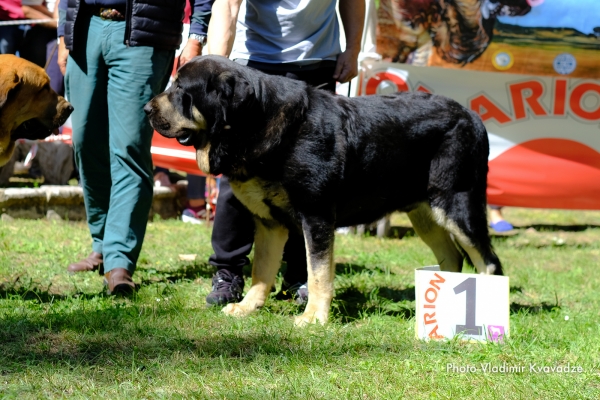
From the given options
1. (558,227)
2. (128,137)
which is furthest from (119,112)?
(558,227)

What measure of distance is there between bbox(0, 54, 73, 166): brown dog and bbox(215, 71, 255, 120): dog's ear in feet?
3.98

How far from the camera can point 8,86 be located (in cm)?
390

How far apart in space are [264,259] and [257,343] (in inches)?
32.6

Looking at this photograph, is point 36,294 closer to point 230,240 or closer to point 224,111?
point 230,240

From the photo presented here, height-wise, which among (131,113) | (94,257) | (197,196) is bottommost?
(197,196)

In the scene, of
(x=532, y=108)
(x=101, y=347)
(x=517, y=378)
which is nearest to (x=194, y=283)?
(x=101, y=347)

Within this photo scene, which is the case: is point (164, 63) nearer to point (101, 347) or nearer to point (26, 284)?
point (26, 284)

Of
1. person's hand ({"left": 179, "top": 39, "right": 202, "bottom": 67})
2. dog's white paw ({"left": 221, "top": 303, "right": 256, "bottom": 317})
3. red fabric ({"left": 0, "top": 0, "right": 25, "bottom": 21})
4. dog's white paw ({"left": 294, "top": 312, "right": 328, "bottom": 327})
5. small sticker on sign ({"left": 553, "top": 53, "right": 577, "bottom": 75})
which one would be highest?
person's hand ({"left": 179, "top": 39, "right": 202, "bottom": 67})

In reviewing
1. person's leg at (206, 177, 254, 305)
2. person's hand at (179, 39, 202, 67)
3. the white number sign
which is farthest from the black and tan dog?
person's hand at (179, 39, 202, 67)

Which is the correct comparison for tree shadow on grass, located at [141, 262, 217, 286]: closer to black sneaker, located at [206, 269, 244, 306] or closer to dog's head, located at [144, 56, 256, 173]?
black sneaker, located at [206, 269, 244, 306]

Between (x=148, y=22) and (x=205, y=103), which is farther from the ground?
(x=148, y=22)

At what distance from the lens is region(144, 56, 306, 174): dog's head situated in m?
3.61

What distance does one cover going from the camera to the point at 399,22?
6.78 metres

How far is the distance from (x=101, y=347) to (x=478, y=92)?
16.7 feet
